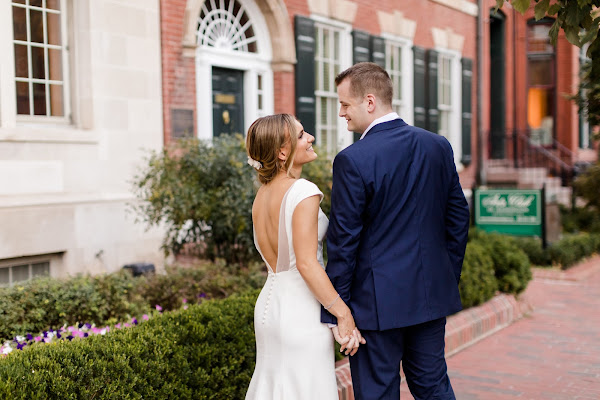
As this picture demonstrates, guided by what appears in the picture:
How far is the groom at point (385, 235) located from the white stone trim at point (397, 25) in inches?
406

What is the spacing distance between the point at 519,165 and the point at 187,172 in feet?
41.5

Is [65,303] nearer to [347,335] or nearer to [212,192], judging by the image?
[212,192]

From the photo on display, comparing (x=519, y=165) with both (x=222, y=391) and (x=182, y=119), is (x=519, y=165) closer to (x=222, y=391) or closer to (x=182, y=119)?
(x=182, y=119)

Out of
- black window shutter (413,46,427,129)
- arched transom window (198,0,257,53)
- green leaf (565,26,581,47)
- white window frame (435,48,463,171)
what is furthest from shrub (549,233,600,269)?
green leaf (565,26,581,47)

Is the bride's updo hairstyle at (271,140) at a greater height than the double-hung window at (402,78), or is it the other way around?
the double-hung window at (402,78)

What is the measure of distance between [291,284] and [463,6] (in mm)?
14045

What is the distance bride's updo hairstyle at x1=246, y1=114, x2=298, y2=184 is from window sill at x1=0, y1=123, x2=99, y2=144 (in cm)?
482

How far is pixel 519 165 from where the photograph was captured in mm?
17562

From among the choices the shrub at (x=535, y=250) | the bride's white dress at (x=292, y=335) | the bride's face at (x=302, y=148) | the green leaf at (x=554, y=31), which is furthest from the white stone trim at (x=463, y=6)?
the bride's white dress at (x=292, y=335)

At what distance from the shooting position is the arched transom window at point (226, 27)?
990 cm

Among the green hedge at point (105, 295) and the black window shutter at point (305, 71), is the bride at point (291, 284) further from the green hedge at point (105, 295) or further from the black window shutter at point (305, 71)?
the black window shutter at point (305, 71)

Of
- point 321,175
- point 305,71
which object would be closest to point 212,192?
point 321,175

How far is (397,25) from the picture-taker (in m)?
13.5

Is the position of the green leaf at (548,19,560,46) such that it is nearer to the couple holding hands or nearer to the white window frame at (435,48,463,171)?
the couple holding hands
